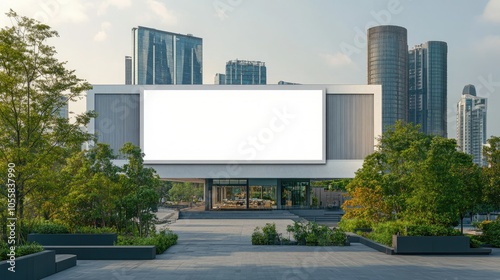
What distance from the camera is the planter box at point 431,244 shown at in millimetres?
21719

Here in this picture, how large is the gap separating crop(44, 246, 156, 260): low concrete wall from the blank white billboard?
35.6 meters

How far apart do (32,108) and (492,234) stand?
72.2 ft

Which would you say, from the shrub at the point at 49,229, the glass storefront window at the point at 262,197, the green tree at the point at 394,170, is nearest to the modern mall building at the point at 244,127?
the glass storefront window at the point at 262,197

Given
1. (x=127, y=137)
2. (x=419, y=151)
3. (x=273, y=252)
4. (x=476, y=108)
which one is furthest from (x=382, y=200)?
(x=476, y=108)

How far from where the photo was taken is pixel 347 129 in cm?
5706

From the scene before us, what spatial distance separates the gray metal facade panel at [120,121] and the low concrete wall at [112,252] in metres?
37.0

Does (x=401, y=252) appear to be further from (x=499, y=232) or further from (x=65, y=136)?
(x=65, y=136)

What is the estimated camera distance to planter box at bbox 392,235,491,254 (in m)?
21.7

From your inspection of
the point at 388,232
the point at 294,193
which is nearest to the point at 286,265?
the point at 388,232

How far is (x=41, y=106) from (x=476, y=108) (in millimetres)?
126217

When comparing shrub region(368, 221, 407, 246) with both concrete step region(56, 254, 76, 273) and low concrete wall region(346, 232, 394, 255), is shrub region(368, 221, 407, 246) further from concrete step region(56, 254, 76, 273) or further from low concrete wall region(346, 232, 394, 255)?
concrete step region(56, 254, 76, 273)

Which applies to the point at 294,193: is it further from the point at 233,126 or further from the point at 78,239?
the point at 78,239

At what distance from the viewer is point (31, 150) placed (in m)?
18.9

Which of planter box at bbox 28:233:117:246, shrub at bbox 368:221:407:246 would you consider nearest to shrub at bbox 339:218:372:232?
shrub at bbox 368:221:407:246
